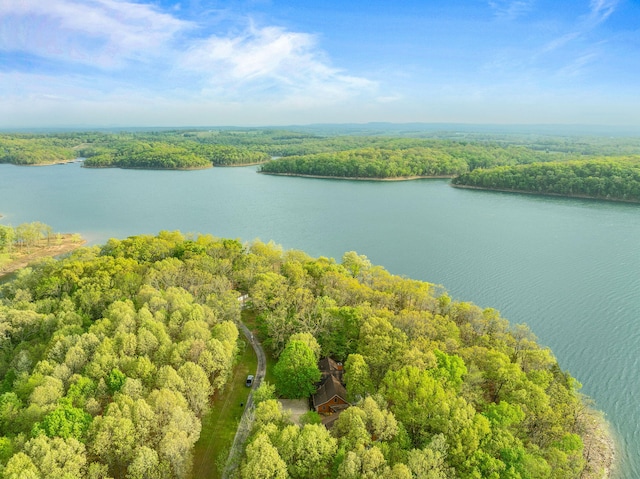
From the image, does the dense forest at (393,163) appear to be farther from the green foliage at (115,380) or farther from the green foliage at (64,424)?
the green foliage at (64,424)

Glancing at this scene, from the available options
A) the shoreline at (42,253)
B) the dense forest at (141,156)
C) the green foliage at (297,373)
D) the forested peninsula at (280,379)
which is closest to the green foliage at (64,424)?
the forested peninsula at (280,379)

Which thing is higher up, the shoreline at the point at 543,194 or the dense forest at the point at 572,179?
the dense forest at the point at 572,179

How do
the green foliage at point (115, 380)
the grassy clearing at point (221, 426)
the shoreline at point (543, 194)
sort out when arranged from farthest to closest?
1. the shoreline at point (543, 194)
2. the green foliage at point (115, 380)
3. the grassy clearing at point (221, 426)

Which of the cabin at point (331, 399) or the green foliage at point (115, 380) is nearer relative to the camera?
the green foliage at point (115, 380)

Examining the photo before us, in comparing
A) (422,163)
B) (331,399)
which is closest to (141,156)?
(422,163)

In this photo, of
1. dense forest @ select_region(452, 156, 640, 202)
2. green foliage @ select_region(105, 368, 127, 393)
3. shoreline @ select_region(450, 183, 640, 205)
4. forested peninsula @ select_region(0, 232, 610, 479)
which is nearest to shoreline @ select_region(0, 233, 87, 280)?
forested peninsula @ select_region(0, 232, 610, 479)

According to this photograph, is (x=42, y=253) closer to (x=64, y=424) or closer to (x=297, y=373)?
(x=64, y=424)
